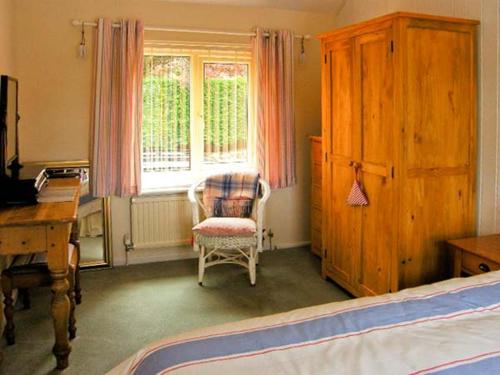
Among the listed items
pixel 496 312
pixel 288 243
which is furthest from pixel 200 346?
pixel 288 243

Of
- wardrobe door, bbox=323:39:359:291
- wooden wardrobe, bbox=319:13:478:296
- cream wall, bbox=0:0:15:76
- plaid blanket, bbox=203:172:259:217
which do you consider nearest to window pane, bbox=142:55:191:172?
plaid blanket, bbox=203:172:259:217

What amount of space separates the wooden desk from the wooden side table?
6.74 feet

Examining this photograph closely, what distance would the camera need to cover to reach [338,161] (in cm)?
351

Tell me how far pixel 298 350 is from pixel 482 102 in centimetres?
239

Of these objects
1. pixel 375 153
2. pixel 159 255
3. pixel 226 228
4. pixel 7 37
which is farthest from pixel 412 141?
pixel 7 37

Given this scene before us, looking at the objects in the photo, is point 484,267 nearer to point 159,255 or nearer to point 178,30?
point 159,255

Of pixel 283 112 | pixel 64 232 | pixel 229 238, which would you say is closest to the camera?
pixel 64 232

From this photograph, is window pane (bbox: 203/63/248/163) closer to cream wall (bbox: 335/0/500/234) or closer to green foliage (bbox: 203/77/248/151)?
green foliage (bbox: 203/77/248/151)

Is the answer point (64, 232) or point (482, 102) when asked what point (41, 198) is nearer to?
point (64, 232)

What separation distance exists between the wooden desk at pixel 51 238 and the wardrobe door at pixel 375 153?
1.80m

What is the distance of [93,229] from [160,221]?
58 centimetres

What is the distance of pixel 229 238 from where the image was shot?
3629 millimetres

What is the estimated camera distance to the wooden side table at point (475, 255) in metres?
2.44

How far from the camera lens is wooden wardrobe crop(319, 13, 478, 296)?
2803 millimetres
